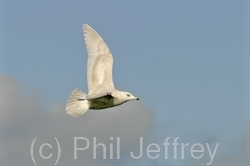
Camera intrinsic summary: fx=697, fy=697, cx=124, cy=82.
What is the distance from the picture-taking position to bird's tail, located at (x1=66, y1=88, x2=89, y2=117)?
20047 mm

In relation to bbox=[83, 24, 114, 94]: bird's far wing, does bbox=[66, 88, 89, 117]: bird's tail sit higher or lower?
lower

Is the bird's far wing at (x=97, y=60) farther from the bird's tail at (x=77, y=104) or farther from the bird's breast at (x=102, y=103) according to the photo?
the bird's breast at (x=102, y=103)

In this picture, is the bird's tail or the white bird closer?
the white bird

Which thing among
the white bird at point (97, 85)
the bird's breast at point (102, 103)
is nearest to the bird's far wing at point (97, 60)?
the white bird at point (97, 85)

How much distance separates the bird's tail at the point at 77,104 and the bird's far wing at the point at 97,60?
0.70 meters

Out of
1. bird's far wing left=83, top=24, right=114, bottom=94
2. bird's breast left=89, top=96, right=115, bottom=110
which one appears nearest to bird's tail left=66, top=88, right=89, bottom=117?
bird's breast left=89, top=96, right=115, bottom=110

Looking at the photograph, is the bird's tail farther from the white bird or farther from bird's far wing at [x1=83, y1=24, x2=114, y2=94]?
bird's far wing at [x1=83, y1=24, x2=114, y2=94]

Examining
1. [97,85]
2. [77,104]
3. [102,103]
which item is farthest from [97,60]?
[102,103]

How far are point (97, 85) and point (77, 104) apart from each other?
5.03 feet

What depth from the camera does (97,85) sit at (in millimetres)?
21703

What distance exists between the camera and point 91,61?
22781 mm

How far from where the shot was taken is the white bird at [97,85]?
65.1 ft

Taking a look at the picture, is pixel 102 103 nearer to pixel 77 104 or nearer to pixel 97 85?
pixel 77 104

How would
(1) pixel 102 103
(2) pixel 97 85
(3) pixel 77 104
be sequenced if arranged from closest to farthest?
(1) pixel 102 103
(3) pixel 77 104
(2) pixel 97 85
